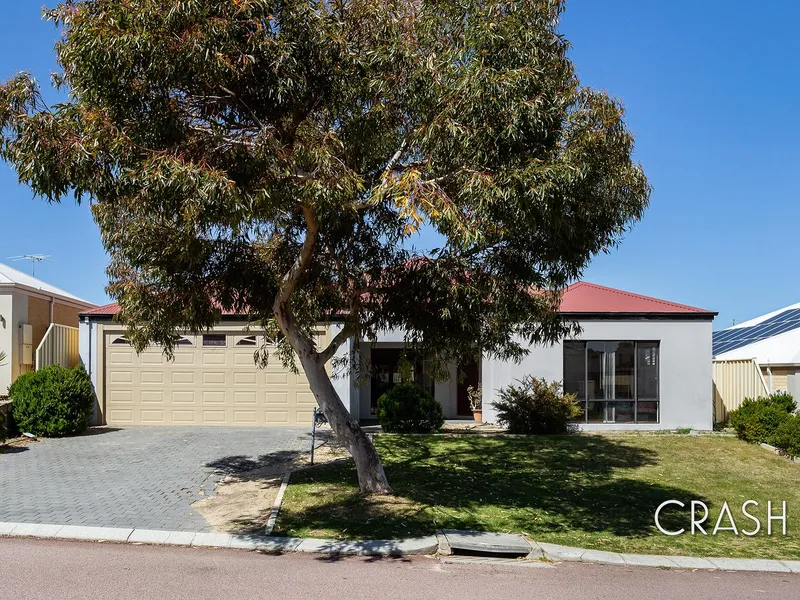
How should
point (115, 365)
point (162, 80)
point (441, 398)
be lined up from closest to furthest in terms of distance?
point (162, 80), point (115, 365), point (441, 398)

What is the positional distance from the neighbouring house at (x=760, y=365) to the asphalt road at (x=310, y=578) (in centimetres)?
1187

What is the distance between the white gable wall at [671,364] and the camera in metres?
17.6

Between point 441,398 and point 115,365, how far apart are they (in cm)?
866

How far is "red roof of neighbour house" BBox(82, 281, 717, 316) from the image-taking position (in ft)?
57.6

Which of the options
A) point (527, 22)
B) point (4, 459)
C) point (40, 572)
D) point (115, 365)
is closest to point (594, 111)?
point (527, 22)

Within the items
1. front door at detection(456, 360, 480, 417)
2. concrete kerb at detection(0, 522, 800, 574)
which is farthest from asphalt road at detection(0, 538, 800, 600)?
front door at detection(456, 360, 480, 417)

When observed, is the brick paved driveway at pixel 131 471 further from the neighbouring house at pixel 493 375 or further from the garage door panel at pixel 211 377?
the garage door panel at pixel 211 377

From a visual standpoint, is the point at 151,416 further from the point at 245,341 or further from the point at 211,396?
the point at 245,341

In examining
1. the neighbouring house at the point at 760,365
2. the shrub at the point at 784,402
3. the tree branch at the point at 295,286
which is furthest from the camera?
the neighbouring house at the point at 760,365

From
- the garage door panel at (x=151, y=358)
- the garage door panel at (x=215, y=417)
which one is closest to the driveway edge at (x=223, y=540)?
the garage door panel at (x=215, y=417)

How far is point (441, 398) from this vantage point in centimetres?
1984

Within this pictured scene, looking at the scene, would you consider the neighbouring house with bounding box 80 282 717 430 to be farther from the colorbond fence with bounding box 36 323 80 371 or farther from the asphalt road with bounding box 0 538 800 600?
the asphalt road with bounding box 0 538 800 600

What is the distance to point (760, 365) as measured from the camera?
67.0ft

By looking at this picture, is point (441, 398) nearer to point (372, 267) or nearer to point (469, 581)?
point (372, 267)
